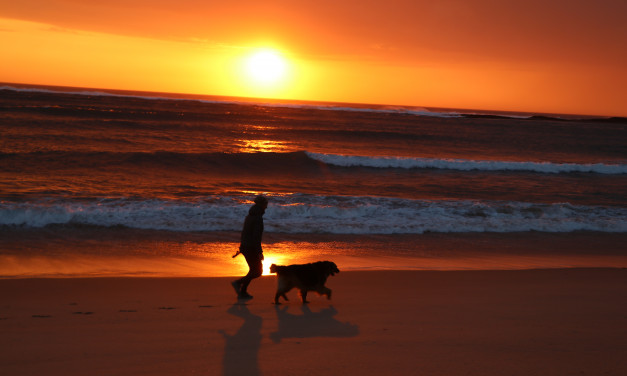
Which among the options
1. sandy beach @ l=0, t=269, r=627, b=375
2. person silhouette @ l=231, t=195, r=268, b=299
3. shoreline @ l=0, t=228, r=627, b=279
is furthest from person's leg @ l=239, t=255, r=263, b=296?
shoreline @ l=0, t=228, r=627, b=279

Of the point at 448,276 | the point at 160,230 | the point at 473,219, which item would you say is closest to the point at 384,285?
the point at 448,276

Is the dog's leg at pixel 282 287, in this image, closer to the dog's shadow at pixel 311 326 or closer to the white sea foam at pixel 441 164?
the dog's shadow at pixel 311 326

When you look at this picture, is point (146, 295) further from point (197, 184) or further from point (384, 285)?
point (197, 184)

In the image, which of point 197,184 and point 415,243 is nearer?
point 415,243

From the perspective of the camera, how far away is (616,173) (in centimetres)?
2730

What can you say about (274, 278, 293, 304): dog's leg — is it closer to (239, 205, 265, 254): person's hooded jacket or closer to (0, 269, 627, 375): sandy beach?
(0, 269, 627, 375): sandy beach

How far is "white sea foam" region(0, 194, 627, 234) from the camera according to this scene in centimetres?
1191

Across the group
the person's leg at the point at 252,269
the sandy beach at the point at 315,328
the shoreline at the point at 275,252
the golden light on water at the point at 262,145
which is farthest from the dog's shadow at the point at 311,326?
the golden light on water at the point at 262,145

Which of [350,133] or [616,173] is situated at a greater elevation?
[350,133]

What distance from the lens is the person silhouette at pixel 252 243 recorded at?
6.69 meters

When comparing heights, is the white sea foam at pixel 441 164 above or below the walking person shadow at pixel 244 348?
above

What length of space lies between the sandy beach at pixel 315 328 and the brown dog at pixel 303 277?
0.69ft

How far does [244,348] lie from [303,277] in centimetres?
170

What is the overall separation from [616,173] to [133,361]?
28578mm
